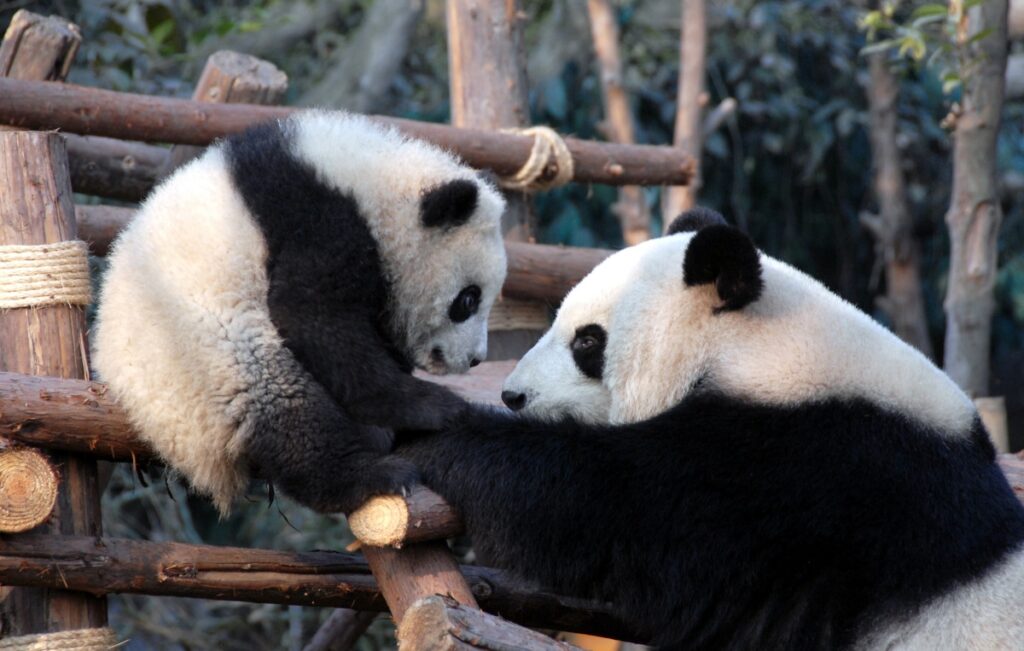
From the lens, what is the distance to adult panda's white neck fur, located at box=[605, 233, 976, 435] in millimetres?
2502

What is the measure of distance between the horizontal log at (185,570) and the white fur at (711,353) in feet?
1.87

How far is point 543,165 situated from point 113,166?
151 cm

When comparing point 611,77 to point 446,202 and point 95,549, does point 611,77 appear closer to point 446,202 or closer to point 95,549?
point 446,202

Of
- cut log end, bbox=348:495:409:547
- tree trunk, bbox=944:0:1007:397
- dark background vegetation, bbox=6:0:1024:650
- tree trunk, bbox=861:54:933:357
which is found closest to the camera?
cut log end, bbox=348:495:409:547

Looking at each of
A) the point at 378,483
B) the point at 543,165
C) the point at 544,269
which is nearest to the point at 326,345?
the point at 378,483

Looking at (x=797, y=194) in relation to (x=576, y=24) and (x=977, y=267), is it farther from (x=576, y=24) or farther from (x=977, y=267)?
(x=977, y=267)

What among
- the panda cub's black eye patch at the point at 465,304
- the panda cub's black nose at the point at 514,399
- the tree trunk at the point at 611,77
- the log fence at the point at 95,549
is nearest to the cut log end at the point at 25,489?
the log fence at the point at 95,549

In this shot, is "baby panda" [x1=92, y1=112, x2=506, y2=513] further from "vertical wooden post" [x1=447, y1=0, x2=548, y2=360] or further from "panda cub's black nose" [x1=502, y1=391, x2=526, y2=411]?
"vertical wooden post" [x1=447, y1=0, x2=548, y2=360]

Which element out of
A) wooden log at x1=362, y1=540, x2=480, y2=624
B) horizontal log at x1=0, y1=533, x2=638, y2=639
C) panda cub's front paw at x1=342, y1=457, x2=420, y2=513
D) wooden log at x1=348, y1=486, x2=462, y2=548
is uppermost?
panda cub's front paw at x1=342, y1=457, x2=420, y2=513

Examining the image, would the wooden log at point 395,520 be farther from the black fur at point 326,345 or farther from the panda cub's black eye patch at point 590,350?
the panda cub's black eye patch at point 590,350

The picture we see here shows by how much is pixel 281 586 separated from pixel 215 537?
4.59 meters

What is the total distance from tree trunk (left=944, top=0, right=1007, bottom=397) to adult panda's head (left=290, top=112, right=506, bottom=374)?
2287 mm

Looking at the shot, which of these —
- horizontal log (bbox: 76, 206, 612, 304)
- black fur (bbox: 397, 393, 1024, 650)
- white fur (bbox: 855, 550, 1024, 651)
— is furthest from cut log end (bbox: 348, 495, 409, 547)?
horizontal log (bbox: 76, 206, 612, 304)

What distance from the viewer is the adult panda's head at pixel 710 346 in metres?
2.51
